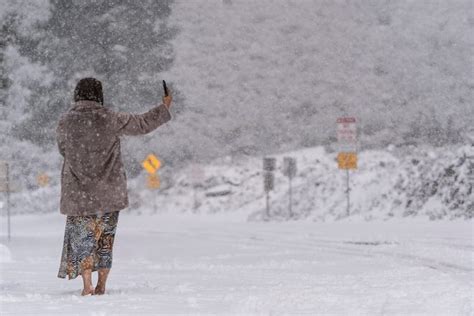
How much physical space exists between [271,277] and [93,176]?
253cm

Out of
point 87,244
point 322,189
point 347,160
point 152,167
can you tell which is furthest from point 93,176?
point 152,167

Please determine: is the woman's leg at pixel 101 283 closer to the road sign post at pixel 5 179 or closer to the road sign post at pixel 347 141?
the road sign post at pixel 5 179

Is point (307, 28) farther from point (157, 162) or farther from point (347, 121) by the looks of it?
point (347, 121)

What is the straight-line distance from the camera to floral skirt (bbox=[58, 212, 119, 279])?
6848 mm

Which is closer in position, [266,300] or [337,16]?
[266,300]

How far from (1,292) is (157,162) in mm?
28698

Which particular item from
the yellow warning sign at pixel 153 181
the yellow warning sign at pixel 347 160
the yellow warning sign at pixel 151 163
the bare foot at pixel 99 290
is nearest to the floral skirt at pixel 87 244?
the bare foot at pixel 99 290

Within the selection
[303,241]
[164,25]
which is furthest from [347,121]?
[164,25]

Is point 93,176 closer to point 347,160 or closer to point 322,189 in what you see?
point 347,160

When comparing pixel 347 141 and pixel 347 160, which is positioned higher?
pixel 347 141

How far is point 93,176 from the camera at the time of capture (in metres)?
6.95

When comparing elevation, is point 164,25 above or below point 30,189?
above

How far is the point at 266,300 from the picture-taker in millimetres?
5883

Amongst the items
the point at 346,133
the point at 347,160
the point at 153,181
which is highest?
the point at 346,133
